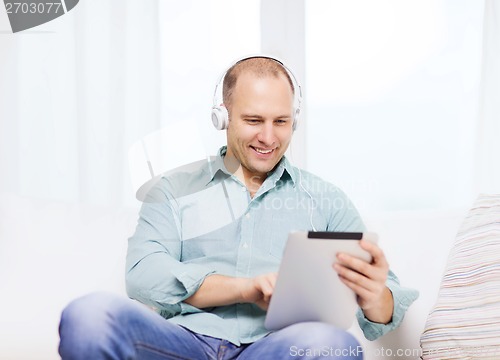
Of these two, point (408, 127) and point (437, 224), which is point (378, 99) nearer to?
point (408, 127)

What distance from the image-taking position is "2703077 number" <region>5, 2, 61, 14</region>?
7.11 feet

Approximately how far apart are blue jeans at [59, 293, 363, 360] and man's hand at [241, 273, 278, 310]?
0.07 m

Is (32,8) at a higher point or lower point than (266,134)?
higher

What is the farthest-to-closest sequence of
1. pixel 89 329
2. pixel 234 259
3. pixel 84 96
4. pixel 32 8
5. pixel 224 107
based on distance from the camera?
pixel 32 8
pixel 84 96
pixel 224 107
pixel 234 259
pixel 89 329

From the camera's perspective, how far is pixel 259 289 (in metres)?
1.14

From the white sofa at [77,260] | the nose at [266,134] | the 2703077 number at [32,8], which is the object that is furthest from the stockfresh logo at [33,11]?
the nose at [266,134]

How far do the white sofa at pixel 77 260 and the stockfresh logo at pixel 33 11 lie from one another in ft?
2.43

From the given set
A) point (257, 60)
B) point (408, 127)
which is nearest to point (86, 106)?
point (257, 60)

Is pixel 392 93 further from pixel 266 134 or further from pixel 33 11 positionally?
pixel 33 11

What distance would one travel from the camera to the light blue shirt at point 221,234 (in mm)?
1227

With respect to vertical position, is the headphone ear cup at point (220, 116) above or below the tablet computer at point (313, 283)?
above

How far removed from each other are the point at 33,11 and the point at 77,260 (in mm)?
1023

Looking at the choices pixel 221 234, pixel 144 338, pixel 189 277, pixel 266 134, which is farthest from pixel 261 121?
pixel 144 338

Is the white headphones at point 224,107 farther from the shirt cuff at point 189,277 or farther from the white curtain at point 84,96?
the white curtain at point 84,96
